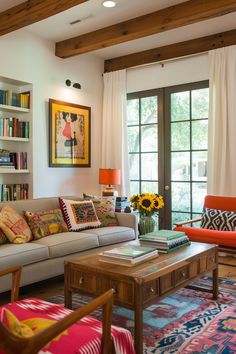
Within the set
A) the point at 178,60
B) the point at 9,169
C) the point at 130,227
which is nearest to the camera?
the point at 130,227

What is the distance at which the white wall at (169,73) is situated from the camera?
4926mm

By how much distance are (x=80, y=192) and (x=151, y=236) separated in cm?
279

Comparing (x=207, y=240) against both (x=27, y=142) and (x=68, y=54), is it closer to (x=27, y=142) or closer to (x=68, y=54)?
(x=27, y=142)

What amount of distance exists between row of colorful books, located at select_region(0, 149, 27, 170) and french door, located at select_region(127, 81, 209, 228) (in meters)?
1.76

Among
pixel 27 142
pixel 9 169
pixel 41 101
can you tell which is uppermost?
pixel 41 101

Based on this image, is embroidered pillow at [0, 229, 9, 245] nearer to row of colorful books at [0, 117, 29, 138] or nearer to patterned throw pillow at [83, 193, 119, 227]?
patterned throw pillow at [83, 193, 119, 227]

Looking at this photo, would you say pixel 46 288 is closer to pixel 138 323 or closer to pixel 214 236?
pixel 138 323

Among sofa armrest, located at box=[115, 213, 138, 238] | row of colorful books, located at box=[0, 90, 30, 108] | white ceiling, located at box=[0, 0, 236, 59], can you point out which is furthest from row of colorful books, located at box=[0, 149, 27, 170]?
white ceiling, located at box=[0, 0, 236, 59]

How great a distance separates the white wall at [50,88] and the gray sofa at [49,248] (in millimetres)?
1087

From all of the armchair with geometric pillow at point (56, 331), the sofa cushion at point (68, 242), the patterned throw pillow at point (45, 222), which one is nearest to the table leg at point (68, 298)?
the armchair with geometric pillow at point (56, 331)

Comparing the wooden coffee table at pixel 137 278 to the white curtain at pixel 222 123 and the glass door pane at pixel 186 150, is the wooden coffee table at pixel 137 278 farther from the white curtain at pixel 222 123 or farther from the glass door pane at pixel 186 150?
the glass door pane at pixel 186 150

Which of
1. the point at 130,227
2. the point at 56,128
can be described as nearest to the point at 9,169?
the point at 56,128

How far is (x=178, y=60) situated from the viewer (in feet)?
16.8

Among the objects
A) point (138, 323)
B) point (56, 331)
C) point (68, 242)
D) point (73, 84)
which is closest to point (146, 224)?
point (68, 242)
